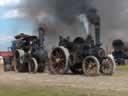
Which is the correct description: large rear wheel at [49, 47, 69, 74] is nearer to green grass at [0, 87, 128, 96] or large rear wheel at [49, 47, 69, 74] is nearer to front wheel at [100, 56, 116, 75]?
front wheel at [100, 56, 116, 75]

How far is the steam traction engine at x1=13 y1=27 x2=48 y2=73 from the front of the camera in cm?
3155

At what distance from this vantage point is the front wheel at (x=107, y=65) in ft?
88.7

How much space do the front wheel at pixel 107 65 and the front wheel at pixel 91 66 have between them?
1021 millimetres

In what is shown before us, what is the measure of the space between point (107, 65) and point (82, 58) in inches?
66.3

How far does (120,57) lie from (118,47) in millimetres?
2644

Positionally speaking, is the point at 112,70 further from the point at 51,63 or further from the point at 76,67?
the point at 51,63

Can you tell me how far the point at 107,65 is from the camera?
27125 mm

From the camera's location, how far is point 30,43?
108 ft

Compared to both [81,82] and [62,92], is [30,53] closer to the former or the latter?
[81,82]

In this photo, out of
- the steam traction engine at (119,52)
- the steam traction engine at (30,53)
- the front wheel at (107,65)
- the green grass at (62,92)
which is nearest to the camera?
the green grass at (62,92)

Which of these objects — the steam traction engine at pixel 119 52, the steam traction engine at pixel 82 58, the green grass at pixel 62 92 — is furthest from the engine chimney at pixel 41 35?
the steam traction engine at pixel 119 52

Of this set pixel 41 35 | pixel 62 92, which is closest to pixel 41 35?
pixel 41 35

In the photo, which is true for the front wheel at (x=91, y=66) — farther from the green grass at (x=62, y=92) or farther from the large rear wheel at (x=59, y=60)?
the green grass at (x=62, y=92)

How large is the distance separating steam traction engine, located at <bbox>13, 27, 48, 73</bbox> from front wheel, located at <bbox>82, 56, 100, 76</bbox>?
5.40m
